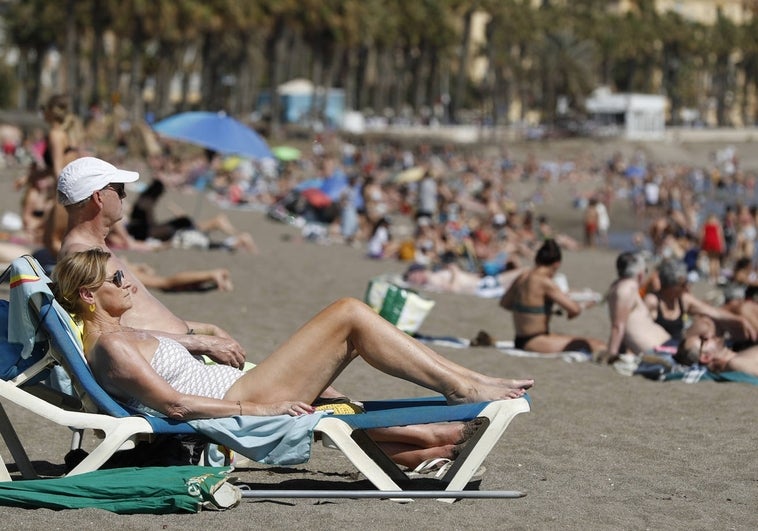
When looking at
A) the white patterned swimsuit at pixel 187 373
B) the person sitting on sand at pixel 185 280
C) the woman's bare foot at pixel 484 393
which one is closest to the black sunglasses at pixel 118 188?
the white patterned swimsuit at pixel 187 373

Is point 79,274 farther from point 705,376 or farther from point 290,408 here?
point 705,376

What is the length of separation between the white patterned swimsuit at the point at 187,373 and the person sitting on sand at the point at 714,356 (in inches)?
157

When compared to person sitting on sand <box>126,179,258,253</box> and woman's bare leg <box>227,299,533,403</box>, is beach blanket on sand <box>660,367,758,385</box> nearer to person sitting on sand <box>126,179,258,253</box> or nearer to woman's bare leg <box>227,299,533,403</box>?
woman's bare leg <box>227,299,533,403</box>

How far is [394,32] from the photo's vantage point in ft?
208

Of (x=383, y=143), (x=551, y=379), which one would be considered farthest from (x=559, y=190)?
(x=551, y=379)

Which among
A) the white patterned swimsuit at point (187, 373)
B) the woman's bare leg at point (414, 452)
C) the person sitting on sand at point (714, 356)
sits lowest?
the person sitting on sand at point (714, 356)

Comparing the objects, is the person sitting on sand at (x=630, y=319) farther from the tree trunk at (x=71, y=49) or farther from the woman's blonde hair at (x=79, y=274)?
the tree trunk at (x=71, y=49)

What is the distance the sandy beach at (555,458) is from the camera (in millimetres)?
4402

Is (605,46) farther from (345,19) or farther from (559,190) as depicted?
(559,190)

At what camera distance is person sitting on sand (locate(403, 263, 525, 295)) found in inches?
514

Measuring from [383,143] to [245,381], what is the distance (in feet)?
159

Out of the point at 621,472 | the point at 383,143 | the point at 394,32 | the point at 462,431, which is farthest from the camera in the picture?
the point at 394,32

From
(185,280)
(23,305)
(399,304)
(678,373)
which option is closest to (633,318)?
(678,373)

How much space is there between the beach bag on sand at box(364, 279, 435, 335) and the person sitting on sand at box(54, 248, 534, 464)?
3993 mm
